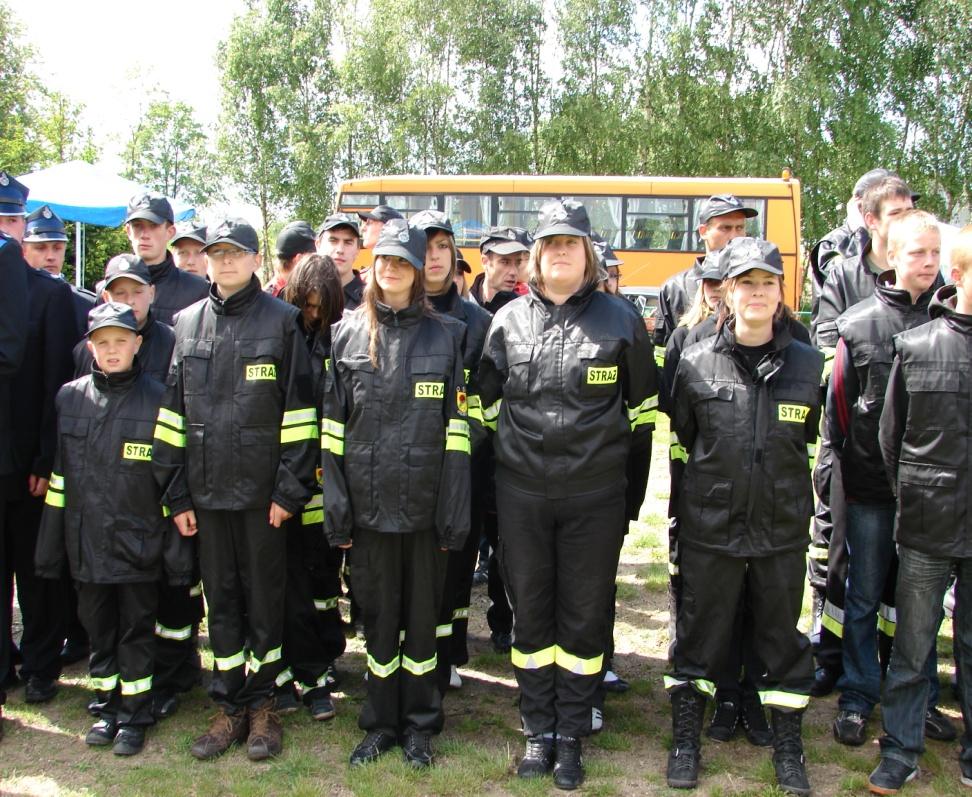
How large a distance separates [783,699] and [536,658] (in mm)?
1078

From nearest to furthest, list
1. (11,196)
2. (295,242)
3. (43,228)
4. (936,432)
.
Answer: (936,432)
(11,196)
(295,242)
(43,228)

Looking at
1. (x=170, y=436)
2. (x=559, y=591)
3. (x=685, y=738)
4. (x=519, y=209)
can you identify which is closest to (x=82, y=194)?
(x=519, y=209)

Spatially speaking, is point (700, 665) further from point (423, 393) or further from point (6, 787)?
point (6, 787)

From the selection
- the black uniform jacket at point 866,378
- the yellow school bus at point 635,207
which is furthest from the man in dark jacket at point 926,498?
the yellow school bus at point 635,207

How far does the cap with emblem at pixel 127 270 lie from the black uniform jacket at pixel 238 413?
2.02 feet

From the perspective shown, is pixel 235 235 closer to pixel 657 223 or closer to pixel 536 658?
pixel 536 658

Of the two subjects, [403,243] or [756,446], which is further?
[403,243]

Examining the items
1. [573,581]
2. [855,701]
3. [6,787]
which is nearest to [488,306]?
[573,581]

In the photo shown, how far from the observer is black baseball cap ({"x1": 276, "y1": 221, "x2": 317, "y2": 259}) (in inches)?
187

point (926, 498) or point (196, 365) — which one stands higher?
point (196, 365)

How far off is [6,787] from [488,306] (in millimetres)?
3626

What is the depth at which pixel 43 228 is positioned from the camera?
545 centimetres

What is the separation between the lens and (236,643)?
3.88 metres

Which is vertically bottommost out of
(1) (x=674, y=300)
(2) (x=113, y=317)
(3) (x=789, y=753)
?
(3) (x=789, y=753)
